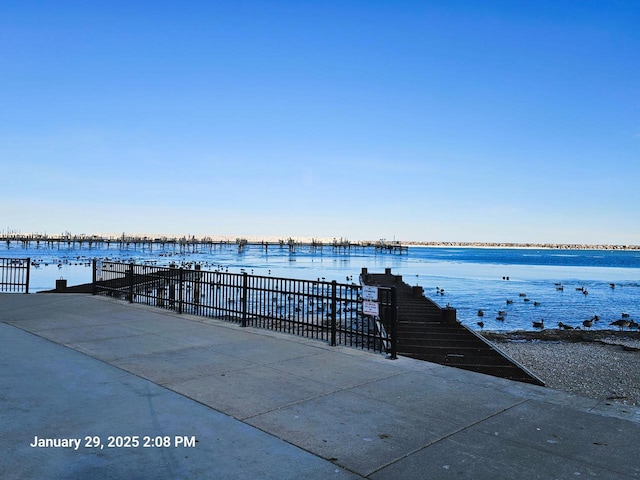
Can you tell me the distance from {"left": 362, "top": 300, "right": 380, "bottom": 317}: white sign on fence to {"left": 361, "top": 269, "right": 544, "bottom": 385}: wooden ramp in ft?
14.5

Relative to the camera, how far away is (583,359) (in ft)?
63.9

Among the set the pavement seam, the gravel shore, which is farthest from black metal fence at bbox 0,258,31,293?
the gravel shore

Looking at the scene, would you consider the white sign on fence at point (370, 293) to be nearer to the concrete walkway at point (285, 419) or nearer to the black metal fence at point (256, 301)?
the black metal fence at point (256, 301)

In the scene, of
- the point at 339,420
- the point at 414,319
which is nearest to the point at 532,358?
the point at 414,319

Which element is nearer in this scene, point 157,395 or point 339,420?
point 339,420

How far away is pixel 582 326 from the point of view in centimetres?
2905

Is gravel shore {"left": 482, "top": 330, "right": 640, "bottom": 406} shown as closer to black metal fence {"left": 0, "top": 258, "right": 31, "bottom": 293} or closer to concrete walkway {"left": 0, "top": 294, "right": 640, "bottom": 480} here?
concrete walkway {"left": 0, "top": 294, "right": 640, "bottom": 480}

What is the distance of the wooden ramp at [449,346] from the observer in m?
13.1

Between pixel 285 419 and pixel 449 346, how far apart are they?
11.0m

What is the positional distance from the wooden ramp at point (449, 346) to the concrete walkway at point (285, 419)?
15.5 ft

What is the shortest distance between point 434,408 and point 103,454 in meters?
4.05

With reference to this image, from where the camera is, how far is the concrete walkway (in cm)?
469

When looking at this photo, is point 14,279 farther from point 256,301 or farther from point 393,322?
point 393,322

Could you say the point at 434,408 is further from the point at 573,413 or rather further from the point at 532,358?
the point at 532,358
